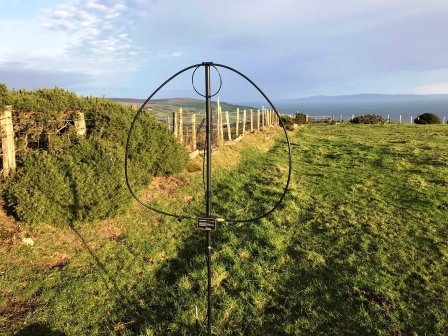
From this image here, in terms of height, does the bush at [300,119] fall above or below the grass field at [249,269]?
above

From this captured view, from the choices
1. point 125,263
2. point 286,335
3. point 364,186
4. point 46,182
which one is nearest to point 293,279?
point 286,335

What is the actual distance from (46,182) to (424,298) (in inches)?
365

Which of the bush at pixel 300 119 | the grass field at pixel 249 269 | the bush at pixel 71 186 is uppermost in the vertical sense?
the bush at pixel 300 119

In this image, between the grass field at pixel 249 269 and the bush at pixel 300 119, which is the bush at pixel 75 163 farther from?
the bush at pixel 300 119

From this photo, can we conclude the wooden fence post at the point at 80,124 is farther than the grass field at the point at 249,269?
Yes

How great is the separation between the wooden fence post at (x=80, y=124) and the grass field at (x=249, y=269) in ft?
10.5

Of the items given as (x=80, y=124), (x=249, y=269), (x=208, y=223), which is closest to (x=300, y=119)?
(x=80, y=124)

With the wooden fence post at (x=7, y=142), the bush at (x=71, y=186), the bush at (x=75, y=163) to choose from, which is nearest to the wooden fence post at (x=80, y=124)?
the bush at (x=75, y=163)

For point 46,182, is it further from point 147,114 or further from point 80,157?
point 147,114

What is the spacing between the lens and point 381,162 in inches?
738

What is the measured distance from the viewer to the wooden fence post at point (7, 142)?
30.3ft

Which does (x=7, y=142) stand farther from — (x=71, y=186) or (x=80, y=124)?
(x=80, y=124)

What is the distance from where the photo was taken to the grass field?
20.6 ft

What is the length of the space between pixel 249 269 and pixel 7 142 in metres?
7.30
